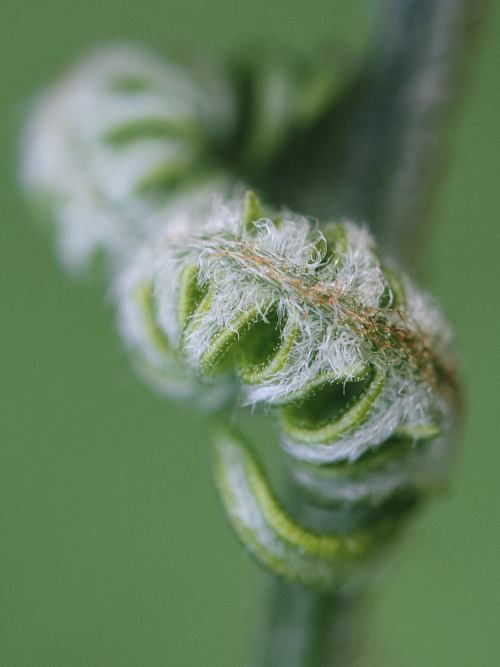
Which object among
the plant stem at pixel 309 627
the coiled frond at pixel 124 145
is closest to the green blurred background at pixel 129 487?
the coiled frond at pixel 124 145

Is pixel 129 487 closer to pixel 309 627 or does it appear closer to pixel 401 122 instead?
pixel 309 627

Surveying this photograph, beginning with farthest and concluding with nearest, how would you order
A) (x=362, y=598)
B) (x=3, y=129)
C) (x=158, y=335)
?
(x=3, y=129) < (x=362, y=598) < (x=158, y=335)

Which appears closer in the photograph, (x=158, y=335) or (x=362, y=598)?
(x=158, y=335)

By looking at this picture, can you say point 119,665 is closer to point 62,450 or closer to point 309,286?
point 62,450

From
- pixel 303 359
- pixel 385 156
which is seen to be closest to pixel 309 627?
pixel 303 359

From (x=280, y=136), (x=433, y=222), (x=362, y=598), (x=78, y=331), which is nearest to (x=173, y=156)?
(x=280, y=136)

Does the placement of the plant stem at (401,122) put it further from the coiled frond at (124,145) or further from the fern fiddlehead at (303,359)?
the fern fiddlehead at (303,359)

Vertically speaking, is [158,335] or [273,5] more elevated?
[273,5]

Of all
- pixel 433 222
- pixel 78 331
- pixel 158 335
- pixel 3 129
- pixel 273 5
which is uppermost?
pixel 273 5

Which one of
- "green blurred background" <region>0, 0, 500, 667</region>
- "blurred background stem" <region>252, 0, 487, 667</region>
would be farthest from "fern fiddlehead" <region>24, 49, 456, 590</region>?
"green blurred background" <region>0, 0, 500, 667</region>
